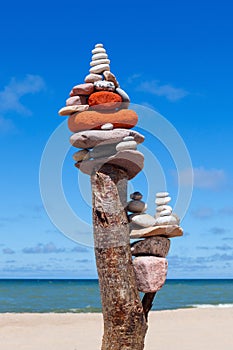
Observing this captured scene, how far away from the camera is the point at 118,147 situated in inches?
303

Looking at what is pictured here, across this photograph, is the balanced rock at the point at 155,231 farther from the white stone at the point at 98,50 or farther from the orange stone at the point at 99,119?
the white stone at the point at 98,50

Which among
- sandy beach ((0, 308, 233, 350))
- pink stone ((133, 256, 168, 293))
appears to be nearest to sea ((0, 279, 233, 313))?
sandy beach ((0, 308, 233, 350))

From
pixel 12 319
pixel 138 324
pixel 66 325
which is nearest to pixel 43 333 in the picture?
pixel 66 325

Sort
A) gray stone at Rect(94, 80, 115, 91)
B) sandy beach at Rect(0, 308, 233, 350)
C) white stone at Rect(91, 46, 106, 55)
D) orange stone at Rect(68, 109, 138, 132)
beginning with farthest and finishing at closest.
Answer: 1. sandy beach at Rect(0, 308, 233, 350)
2. white stone at Rect(91, 46, 106, 55)
3. gray stone at Rect(94, 80, 115, 91)
4. orange stone at Rect(68, 109, 138, 132)

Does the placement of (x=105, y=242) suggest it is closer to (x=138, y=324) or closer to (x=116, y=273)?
(x=116, y=273)

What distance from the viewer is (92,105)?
7.91m

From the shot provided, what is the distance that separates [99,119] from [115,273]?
218 cm

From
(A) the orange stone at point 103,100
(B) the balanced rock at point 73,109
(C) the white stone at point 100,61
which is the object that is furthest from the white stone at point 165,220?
(C) the white stone at point 100,61

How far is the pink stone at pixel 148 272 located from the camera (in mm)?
7750

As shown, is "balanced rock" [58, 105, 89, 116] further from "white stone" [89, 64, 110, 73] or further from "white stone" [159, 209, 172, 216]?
"white stone" [159, 209, 172, 216]

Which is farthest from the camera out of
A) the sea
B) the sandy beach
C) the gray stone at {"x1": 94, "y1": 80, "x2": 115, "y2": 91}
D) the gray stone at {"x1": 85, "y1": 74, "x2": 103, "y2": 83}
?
the sea

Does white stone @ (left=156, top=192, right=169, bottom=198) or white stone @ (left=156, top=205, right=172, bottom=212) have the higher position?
white stone @ (left=156, top=192, right=169, bottom=198)

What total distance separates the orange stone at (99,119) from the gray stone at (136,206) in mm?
1119

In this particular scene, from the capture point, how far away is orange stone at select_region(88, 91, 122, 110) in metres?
7.86
